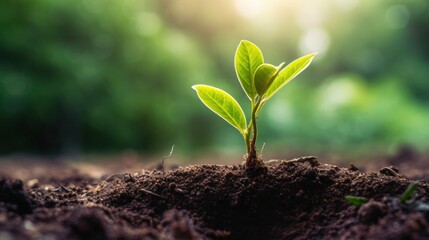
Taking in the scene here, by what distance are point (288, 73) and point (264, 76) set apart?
134 mm

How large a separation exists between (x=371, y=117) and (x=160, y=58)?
5.02 meters

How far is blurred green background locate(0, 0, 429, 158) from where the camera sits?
8258 mm

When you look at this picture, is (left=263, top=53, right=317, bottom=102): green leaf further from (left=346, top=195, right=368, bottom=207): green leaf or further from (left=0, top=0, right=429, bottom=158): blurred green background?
(left=0, top=0, right=429, bottom=158): blurred green background

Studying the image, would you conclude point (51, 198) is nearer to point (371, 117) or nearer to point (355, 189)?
point (355, 189)

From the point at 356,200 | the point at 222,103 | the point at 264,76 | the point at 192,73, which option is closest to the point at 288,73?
the point at 264,76

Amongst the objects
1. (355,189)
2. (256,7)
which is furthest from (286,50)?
(355,189)

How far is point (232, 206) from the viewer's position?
5.66 ft

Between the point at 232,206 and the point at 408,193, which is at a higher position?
the point at 408,193

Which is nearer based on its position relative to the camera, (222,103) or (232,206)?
(232,206)

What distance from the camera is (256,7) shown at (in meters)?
13.6

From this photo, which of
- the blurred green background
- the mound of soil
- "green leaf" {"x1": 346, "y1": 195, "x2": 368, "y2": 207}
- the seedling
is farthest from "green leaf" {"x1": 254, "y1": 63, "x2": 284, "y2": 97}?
the blurred green background

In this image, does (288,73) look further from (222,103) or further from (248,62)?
(222,103)

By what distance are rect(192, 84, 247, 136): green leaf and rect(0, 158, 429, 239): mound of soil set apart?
203mm

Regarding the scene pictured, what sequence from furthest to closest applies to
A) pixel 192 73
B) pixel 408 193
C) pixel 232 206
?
pixel 192 73 < pixel 232 206 < pixel 408 193
